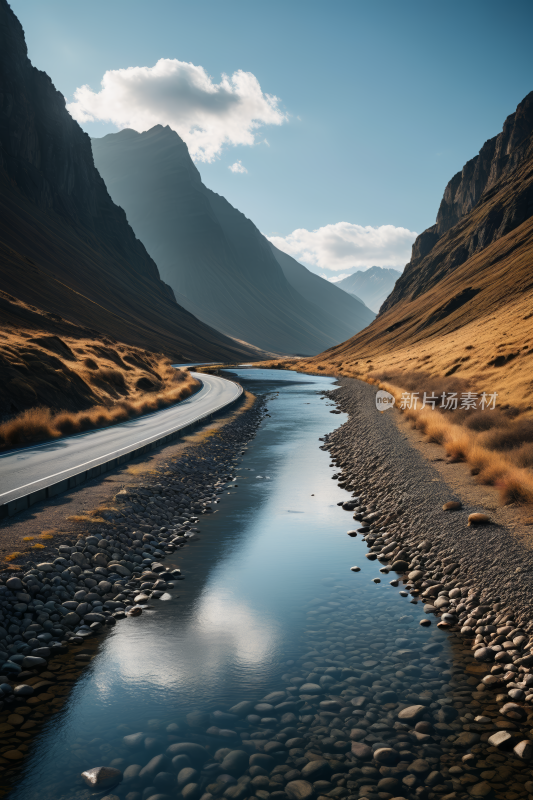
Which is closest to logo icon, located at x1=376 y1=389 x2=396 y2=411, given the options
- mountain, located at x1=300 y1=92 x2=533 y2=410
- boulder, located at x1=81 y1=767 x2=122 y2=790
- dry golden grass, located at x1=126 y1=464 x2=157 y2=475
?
mountain, located at x1=300 y1=92 x2=533 y2=410

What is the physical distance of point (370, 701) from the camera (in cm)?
736

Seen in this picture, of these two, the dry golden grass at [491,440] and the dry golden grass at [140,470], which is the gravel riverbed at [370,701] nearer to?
the dry golden grass at [491,440]

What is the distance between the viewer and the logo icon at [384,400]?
127ft

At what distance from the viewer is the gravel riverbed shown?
233 inches

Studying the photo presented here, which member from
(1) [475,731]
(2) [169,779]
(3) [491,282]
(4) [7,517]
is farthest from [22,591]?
(3) [491,282]

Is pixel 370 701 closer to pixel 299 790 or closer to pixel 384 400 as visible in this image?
pixel 299 790

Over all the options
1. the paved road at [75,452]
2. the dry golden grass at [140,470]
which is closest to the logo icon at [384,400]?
the paved road at [75,452]

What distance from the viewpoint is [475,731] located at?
665 cm

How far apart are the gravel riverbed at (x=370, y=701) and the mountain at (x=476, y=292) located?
66.3 feet

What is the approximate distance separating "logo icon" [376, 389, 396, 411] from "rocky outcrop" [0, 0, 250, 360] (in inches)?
2122

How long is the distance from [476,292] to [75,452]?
76.7 meters

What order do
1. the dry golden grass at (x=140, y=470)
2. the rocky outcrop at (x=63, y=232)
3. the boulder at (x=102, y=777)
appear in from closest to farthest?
the boulder at (x=102, y=777) → the dry golden grass at (x=140, y=470) → the rocky outcrop at (x=63, y=232)

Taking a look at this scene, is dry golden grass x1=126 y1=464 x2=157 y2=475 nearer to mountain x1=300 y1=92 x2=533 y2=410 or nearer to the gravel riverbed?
the gravel riverbed

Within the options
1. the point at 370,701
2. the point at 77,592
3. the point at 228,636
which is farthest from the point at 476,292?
the point at 370,701
